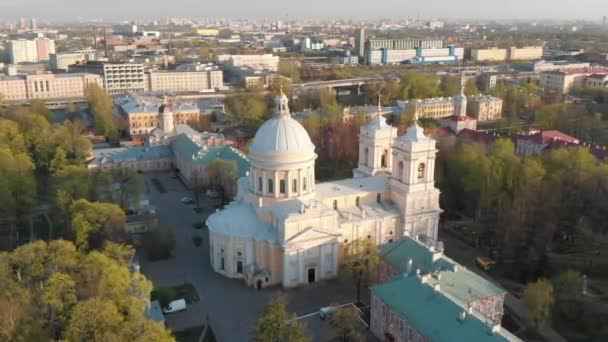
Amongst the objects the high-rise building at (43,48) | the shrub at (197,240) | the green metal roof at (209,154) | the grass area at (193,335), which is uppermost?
the high-rise building at (43,48)

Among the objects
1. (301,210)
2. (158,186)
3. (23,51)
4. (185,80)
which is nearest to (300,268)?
(301,210)

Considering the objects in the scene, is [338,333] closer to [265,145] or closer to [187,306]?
[187,306]

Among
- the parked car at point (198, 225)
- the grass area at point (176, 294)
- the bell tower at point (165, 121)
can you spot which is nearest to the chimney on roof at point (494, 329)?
the grass area at point (176, 294)

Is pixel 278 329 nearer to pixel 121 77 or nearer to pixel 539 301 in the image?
pixel 539 301

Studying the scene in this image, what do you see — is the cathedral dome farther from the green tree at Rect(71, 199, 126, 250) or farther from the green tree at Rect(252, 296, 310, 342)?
the green tree at Rect(252, 296, 310, 342)

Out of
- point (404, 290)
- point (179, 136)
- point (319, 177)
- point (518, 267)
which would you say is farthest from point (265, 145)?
point (179, 136)

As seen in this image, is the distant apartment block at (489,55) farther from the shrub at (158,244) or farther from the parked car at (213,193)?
the shrub at (158,244)

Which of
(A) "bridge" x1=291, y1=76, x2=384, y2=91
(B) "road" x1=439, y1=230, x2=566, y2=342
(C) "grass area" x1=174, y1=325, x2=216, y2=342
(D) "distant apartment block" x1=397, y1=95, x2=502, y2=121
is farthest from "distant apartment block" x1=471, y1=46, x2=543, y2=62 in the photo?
(C) "grass area" x1=174, y1=325, x2=216, y2=342
